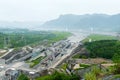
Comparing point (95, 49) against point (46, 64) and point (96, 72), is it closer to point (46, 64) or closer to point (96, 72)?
point (46, 64)

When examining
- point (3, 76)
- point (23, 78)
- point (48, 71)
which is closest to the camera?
point (23, 78)

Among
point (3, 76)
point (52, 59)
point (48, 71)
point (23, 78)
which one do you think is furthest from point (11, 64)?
point (23, 78)

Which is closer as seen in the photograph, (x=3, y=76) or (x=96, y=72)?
(x=96, y=72)

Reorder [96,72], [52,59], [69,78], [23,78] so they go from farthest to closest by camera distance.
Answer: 1. [52,59]
2. [23,78]
3. [69,78]
4. [96,72]

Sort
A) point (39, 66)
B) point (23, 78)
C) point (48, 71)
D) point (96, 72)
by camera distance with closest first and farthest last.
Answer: point (96, 72) < point (23, 78) < point (48, 71) < point (39, 66)

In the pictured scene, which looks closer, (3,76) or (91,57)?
(3,76)

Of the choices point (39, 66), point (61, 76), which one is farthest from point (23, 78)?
point (39, 66)

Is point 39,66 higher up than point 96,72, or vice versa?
point 96,72

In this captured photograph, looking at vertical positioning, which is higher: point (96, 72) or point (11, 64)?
point (96, 72)

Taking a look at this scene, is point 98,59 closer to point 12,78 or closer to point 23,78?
point 12,78
